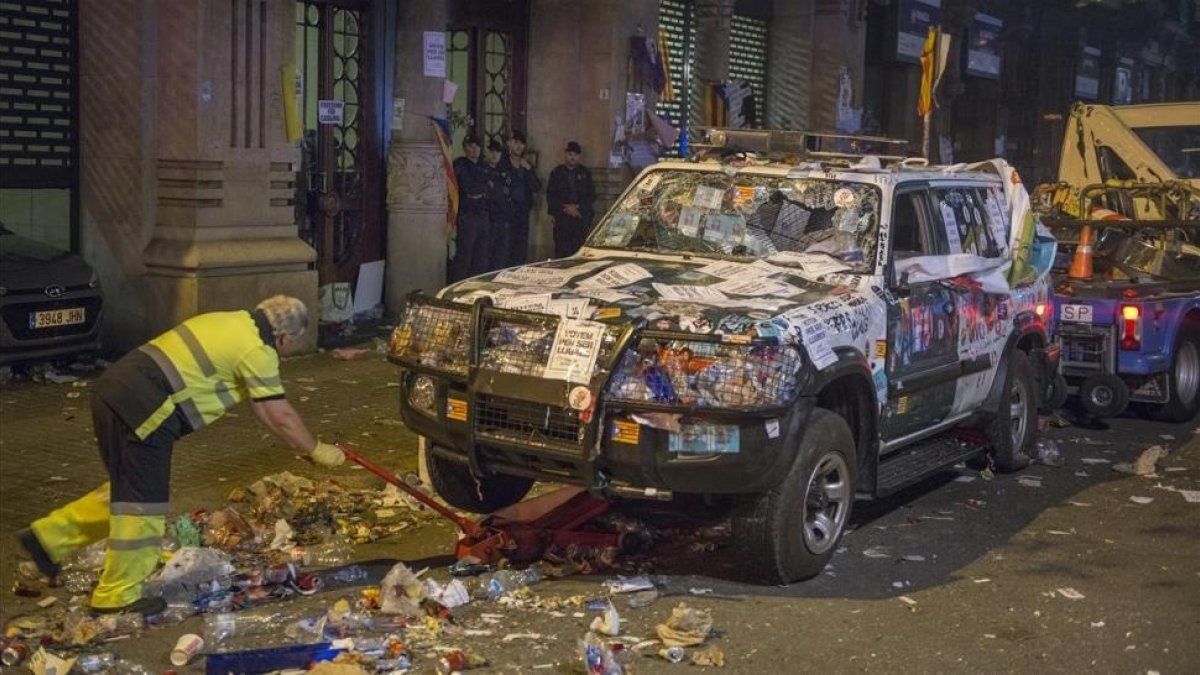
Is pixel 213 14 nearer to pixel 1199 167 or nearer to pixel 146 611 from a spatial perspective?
pixel 146 611

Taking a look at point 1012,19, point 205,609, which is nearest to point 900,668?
point 205,609

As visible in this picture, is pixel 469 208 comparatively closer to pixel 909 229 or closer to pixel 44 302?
pixel 44 302

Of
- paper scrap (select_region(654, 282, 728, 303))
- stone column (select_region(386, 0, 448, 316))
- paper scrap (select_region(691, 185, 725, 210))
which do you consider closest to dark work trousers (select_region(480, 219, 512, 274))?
stone column (select_region(386, 0, 448, 316))

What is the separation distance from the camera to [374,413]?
1108 cm

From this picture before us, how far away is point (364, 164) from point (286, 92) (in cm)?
241

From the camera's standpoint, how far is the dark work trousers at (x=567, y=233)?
1708cm

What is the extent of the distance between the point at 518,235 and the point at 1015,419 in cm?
793

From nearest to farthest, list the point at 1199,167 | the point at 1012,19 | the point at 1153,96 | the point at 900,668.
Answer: the point at 900,668, the point at 1199,167, the point at 1012,19, the point at 1153,96

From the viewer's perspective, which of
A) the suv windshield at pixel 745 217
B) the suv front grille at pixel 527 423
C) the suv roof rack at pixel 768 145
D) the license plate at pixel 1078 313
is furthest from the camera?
the license plate at pixel 1078 313

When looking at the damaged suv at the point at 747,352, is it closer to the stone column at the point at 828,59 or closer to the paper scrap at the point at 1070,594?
the paper scrap at the point at 1070,594

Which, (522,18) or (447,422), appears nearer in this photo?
(447,422)

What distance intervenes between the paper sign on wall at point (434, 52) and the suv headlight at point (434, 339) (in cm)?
831

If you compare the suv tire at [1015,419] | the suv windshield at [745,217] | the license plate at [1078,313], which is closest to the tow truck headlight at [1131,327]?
the license plate at [1078,313]

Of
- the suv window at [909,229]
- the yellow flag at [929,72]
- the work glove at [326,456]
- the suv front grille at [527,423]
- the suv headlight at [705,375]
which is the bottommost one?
the work glove at [326,456]
